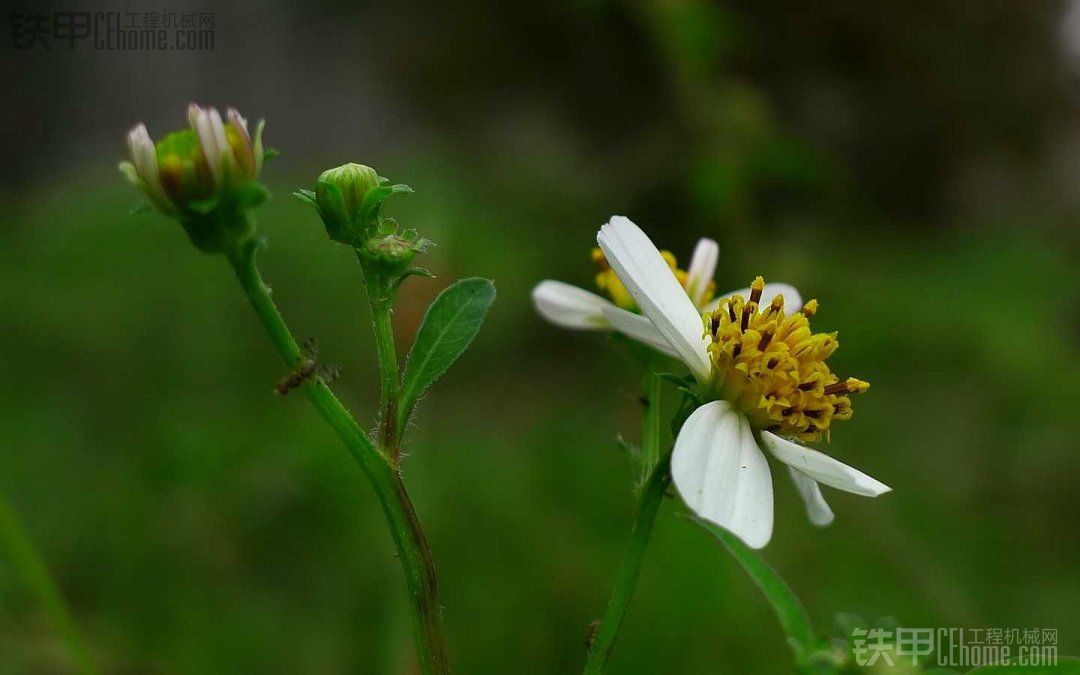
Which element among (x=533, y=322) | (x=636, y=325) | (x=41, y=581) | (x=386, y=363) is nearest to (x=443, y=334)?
(x=386, y=363)

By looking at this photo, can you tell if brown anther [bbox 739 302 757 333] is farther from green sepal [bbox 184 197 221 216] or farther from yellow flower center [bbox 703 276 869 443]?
green sepal [bbox 184 197 221 216]

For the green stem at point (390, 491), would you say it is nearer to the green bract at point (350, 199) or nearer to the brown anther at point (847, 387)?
the green bract at point (350, 199)

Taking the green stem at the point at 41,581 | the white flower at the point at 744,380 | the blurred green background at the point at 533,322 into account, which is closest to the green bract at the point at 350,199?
the white flower at the point at 744,380

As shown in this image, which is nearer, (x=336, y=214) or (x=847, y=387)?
(x=336, y=214)

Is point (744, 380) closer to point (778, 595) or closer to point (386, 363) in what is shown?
point (778, 595)

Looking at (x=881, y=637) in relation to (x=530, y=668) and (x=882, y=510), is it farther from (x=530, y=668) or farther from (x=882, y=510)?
(x=882, y=510)

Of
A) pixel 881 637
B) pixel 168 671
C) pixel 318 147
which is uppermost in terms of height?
pixel 318 147

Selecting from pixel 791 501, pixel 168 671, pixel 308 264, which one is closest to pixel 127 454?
pixel 168 671
